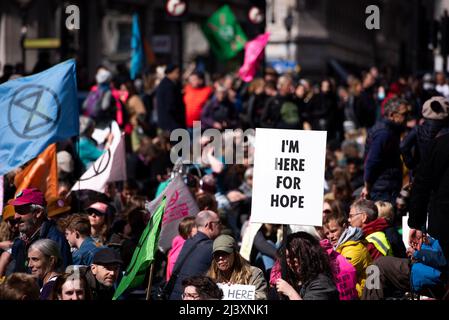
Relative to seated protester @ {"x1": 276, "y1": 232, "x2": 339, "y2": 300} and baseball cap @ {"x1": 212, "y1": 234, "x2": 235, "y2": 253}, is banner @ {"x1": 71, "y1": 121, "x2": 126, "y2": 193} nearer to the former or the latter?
baseball cap @ {"x1": 212, "y1": 234, "x2": 235, "y2": 253}

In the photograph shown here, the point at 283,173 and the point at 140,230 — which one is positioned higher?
the point at 283,173

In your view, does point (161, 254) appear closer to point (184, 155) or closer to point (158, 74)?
point (184, 155)

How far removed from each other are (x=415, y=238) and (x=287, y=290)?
2.15m

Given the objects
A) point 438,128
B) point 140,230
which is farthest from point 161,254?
point 438,128

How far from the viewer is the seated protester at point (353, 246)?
35.7ft

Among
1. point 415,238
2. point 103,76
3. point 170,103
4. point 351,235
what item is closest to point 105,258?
point 351,235

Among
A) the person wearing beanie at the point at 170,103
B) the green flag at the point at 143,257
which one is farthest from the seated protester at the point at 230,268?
the person wearing beanie at the point at 170,103

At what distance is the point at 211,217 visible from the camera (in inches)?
452

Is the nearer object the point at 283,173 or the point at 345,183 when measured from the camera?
the point at 283,173

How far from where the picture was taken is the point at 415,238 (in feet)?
35.8

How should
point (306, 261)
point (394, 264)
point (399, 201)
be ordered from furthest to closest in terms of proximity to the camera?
point (399, 201) < point (394, 264) < point (306, 261)

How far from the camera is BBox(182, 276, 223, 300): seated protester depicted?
9.09m

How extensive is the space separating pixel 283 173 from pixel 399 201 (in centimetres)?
366

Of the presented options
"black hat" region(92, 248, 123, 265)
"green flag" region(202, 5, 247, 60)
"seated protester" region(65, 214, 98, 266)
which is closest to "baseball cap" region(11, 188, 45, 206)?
"seated protester" region(65, 214, 98, 266)
